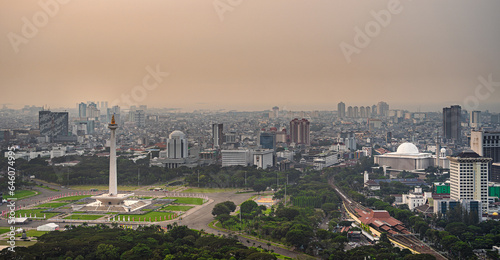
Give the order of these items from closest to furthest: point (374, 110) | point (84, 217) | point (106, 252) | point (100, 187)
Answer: point (106, 252) < point (84, 217) < point (100, 187) < point (374, 110)

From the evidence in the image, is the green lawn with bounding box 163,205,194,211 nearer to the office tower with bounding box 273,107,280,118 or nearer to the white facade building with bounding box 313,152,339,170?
the white facade building with bounding box 313,152,339,170

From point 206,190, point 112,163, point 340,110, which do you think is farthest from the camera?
point 340,110

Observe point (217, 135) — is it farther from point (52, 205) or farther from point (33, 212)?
point (33, 212)

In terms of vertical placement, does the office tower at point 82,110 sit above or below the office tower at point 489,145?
above

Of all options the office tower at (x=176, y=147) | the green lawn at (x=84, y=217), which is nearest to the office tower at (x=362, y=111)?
the office tower at (x=176, y=147)

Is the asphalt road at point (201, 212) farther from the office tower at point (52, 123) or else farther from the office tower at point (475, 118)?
the office tower at point (475, 118)

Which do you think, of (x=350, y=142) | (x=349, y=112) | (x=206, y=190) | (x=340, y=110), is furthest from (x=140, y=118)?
(x=206, y=190)

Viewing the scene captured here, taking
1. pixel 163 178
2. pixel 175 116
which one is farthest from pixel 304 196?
pixel 175 116
